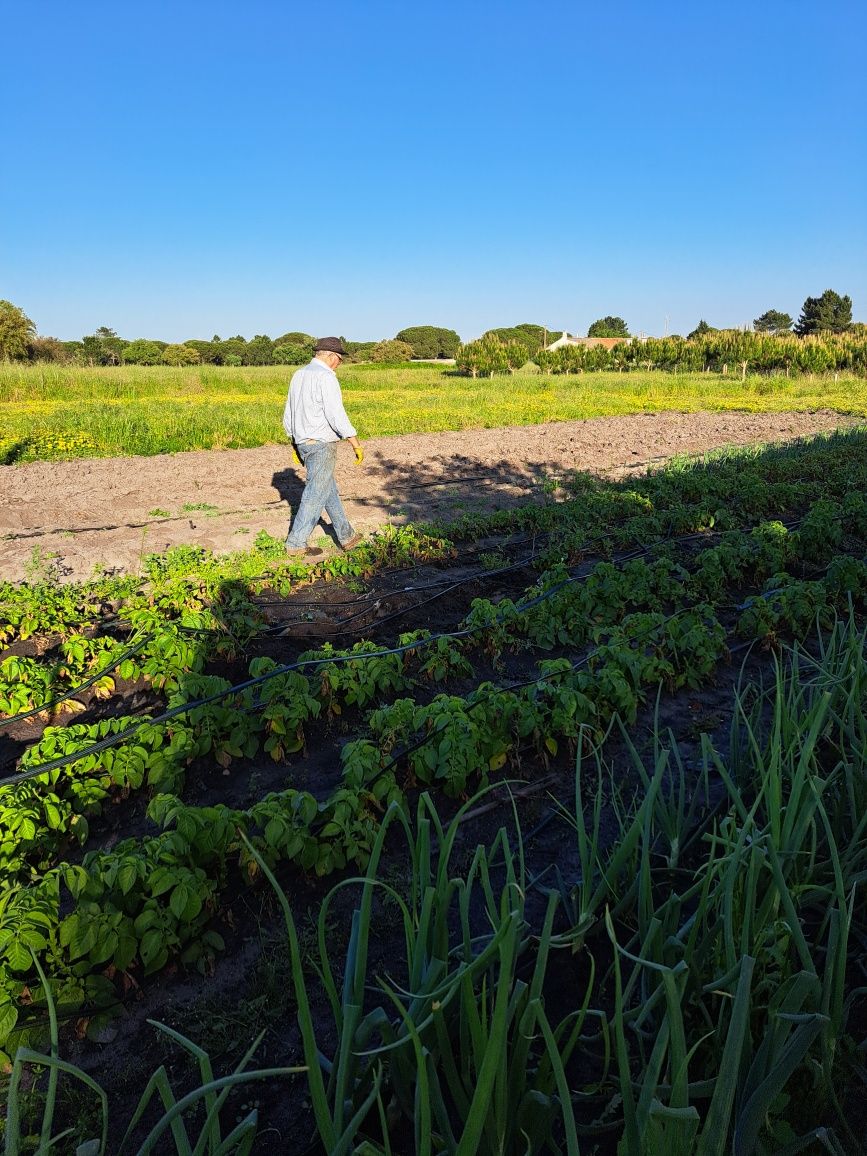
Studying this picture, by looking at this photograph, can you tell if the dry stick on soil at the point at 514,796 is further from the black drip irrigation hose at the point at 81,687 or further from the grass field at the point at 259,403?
the grass field at the point at 259,403

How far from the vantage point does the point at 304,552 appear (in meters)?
6.78

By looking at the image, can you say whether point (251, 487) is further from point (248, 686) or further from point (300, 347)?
point (300, 347)

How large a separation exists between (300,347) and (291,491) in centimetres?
5097

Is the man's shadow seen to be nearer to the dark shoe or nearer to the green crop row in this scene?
the dark shoe

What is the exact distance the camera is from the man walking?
Answer: 6.29 m

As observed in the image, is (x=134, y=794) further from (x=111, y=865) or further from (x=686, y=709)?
(x=686, y=709)

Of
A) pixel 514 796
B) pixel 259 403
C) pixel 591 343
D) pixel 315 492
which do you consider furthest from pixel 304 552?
pixel 591 343

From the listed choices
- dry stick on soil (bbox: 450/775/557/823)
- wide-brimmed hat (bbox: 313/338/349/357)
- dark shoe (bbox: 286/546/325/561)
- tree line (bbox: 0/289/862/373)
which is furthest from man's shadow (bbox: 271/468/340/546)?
tree line (bbox: 0/289/862/373)

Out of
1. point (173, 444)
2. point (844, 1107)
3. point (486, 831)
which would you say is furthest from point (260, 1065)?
point (173, 444)

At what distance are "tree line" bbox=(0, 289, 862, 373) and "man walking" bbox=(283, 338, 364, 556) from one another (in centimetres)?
3150

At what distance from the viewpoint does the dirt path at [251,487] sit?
7.17 meters

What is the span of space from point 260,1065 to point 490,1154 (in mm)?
813

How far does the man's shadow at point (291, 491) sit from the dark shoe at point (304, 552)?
1.43 ft

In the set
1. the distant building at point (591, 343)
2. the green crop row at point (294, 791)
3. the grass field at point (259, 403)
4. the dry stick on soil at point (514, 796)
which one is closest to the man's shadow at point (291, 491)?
the grass field at point (259, 403)
